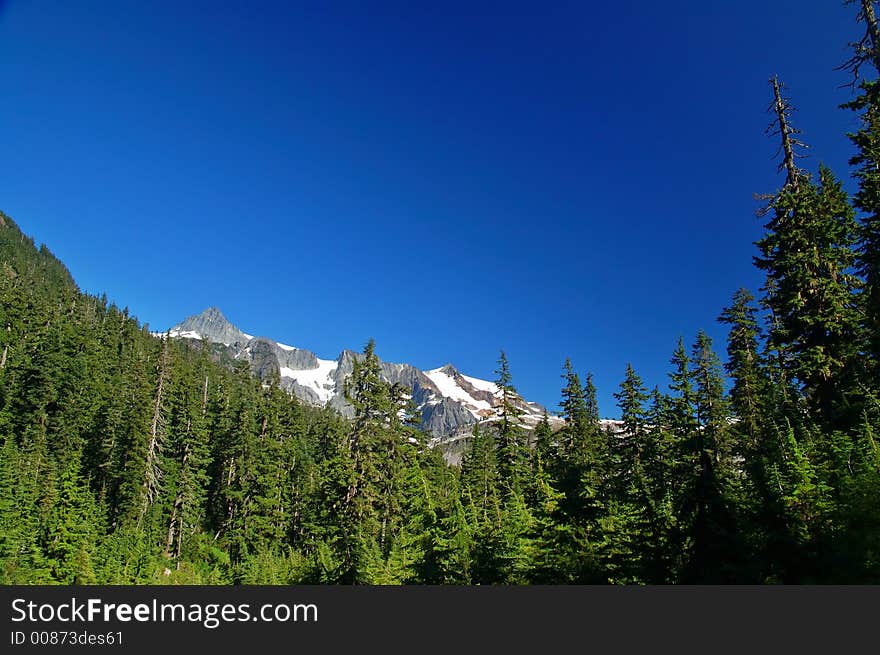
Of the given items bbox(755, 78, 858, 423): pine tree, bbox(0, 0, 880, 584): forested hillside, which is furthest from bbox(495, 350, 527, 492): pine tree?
bbox(755, 78, 858, 423): pine tree

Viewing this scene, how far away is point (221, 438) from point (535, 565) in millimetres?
47756

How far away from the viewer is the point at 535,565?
14.3 m

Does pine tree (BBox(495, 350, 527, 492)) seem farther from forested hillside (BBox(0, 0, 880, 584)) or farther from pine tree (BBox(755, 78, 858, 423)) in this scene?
pine tree (BBox(755, 78, 858, 423))

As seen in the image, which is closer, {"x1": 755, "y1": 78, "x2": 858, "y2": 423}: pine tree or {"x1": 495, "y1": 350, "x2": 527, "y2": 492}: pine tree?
{"x1": 755, "y1": 78, "x2": 858, "y2": 423}: pine tree

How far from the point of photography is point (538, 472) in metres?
21.4

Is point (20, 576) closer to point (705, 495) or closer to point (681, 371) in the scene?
Answer: point (705, 495)

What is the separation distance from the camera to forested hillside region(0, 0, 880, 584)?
1216 centimetres

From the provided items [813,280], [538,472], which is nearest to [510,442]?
[538,472]

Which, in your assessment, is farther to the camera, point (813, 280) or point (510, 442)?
point (510, 442)

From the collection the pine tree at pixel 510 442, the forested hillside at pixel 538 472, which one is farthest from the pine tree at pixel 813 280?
the pine tree at pixel 510 442

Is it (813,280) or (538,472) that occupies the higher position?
(813,280)

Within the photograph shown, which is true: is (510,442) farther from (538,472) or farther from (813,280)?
(813,280)

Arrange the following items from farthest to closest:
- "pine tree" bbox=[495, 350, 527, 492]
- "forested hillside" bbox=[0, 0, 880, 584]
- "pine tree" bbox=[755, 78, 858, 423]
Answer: "pine tree" bbox=[495, 350, 527, 492] → "pine tree" bbox=[755, 78, 858, 423] → "forested hillside" bbox=[0, 0, 880, 584]
